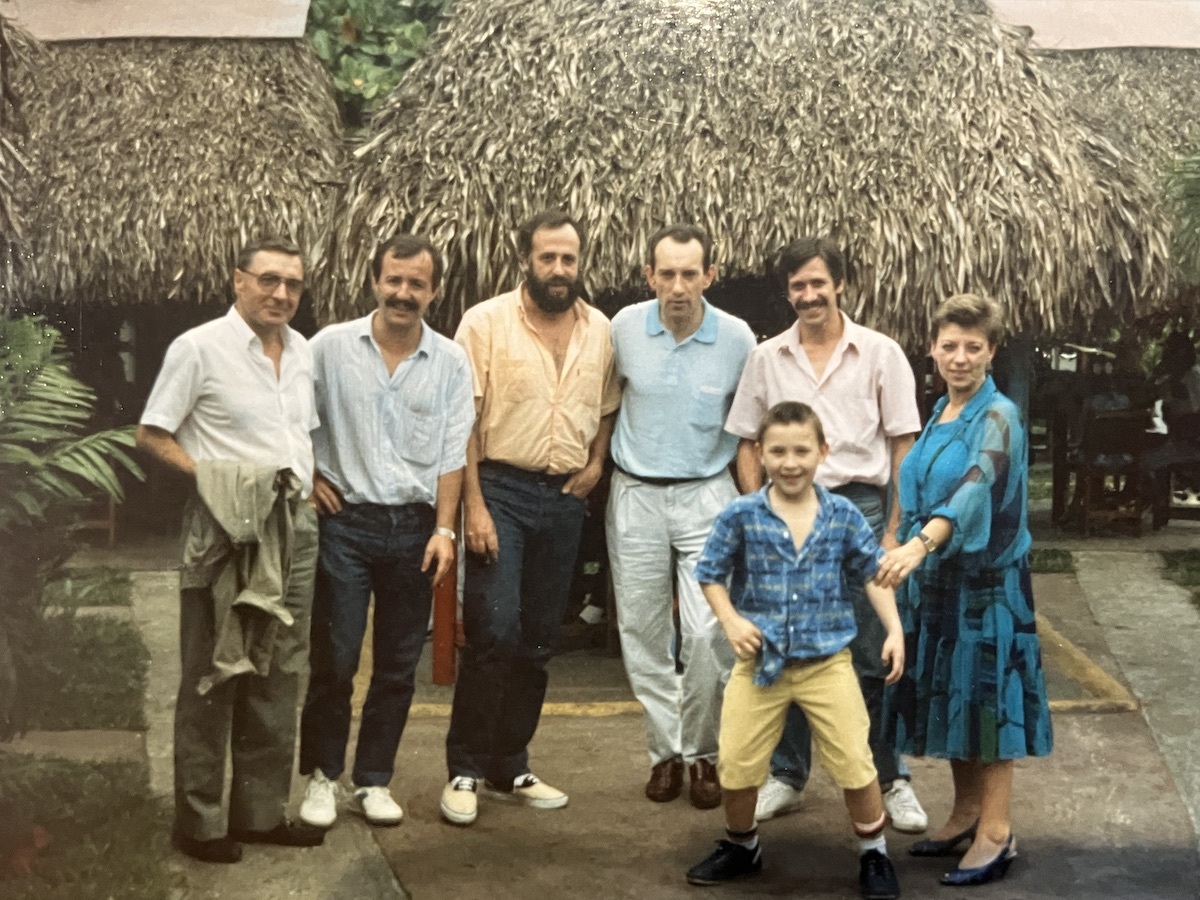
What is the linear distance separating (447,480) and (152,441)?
802mm

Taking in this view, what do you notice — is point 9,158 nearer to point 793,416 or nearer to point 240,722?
point 240,722

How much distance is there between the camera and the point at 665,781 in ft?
14.5

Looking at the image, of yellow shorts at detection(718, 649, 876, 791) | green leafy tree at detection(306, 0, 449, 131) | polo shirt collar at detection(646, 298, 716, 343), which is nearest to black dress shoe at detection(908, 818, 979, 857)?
yellow shorts at detection(718, 649, 876, 791)

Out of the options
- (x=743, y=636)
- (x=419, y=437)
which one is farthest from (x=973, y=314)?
(x=419, y=437)

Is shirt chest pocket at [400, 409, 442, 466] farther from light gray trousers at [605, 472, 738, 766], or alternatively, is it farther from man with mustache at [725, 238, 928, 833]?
man with mustache at [725, 238, 928, 833]

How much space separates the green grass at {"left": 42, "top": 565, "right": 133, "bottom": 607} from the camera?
154 inches

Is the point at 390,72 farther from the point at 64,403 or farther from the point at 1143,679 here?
the point at 1143,679

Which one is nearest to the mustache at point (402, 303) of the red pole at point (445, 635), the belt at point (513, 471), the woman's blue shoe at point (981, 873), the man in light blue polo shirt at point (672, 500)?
the belt at point (513, 471)

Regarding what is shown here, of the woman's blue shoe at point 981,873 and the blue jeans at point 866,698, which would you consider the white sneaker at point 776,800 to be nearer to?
the blue jeans at point 866,698

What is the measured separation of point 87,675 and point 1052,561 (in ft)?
12.3

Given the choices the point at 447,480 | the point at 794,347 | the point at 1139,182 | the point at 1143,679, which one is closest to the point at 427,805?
the point at 447,480

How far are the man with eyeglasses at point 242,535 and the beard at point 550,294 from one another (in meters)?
0.67

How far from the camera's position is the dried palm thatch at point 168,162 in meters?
4.22

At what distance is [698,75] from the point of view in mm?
5445
